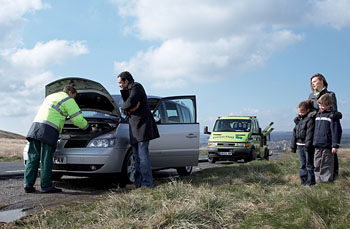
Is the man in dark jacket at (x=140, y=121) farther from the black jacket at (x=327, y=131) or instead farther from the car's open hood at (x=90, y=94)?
the black jacket at (x=327, y=131)

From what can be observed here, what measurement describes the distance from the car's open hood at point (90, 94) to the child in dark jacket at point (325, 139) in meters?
3.51

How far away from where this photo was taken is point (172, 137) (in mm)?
7359

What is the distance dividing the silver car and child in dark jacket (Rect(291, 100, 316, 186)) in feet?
Answer: 7.06

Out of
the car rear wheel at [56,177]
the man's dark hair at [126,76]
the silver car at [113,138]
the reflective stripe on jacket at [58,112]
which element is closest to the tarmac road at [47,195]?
the car rear wheel at [56,177]

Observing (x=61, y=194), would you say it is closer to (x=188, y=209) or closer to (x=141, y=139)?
(x=141, y=139)

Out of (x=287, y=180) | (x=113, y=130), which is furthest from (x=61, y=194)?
(x=287, y=180)

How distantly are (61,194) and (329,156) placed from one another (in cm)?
432

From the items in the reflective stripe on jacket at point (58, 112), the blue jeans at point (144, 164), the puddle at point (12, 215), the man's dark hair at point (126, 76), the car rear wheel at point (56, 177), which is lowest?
the puddle at point (12, 215)

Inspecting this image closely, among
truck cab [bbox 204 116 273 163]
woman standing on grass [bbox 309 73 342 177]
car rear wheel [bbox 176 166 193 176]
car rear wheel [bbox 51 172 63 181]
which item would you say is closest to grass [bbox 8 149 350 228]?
woman standing on grass [bbox 309 73 342 177]

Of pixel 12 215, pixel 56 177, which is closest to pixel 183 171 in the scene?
pixel 56 177

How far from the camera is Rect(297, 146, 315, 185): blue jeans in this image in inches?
240

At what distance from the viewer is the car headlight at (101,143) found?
6.21 metres

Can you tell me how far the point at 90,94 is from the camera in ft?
22.7

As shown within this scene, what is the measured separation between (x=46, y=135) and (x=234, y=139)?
9484 mm
